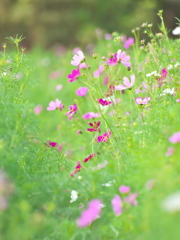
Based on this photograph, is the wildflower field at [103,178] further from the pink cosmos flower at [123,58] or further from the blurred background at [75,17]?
the blurred background at [75,17]

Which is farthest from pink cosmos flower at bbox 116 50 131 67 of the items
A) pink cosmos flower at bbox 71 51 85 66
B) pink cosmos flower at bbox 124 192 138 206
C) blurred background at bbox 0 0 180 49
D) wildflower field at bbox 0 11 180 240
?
blurred background at bbox 0 0 180 49

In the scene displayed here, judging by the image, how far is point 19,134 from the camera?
6.68ft

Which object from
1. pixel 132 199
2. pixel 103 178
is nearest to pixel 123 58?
pixel 103 178

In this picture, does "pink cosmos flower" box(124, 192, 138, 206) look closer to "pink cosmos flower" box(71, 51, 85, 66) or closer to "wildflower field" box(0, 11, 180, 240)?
"wildflower field" box(0, 11, 180, 240)

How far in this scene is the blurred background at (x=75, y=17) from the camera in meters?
9.77

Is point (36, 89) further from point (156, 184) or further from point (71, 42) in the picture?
point (71, 42)

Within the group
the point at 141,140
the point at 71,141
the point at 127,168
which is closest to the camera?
the point at 127,168

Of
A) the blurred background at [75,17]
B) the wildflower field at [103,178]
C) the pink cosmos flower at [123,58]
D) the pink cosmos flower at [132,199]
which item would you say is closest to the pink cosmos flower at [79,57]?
the wildflower field at [103,178]

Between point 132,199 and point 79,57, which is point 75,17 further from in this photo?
point 132,199

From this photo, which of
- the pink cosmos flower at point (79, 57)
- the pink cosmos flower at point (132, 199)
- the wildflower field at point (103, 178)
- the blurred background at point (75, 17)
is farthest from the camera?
the blurred background at point (75, 17)

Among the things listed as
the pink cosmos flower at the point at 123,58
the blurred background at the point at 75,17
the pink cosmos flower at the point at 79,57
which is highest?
the pink cosmos flower at the point at 79,57

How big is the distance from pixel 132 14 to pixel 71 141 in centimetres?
646

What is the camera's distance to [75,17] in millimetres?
10102

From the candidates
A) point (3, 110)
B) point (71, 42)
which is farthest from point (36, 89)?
point (71, 42)
